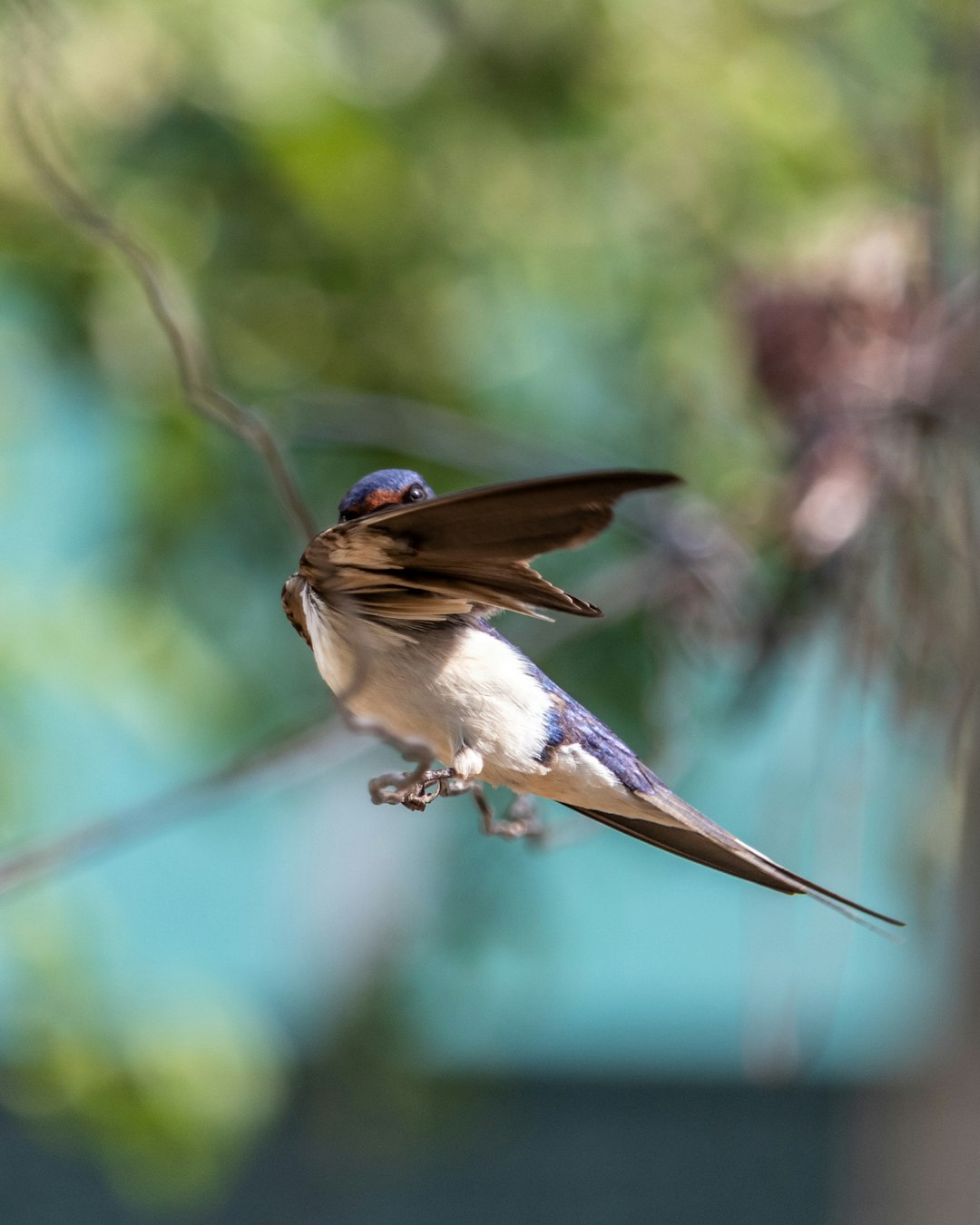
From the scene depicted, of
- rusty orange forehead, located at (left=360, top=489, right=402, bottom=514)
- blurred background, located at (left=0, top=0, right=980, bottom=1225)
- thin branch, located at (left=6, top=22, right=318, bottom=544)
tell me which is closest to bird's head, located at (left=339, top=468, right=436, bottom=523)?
rusty orange forehead, located at (left=360, top=489, right=402, bottom=514)

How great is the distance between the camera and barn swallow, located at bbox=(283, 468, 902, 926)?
2.22 feet

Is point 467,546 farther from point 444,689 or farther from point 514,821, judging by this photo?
point 514,821

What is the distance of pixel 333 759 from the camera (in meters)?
1.53

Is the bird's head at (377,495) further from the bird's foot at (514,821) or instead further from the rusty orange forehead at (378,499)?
the bird's foot at (514,821)

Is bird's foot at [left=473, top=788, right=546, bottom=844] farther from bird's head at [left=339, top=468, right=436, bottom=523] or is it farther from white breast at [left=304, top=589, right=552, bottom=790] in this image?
bird's head at [left=339, top=468, right=436, bottom=523]

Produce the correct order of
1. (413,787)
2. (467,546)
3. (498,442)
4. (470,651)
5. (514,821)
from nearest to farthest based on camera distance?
(467,546), (413,787), (470,651), (514,821), (498,442)

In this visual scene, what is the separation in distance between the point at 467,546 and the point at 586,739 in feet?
1.04

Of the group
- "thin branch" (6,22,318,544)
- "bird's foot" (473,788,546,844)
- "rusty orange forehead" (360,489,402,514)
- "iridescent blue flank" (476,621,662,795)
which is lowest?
"bird's foot" (473,788,546,844)

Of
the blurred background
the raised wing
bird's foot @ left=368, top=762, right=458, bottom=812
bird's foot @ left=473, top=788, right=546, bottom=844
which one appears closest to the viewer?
the raised wing

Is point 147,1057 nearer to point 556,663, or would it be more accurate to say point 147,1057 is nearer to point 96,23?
point 556,663

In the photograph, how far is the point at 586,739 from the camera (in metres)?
0.98

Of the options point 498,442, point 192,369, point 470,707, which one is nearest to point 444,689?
point 470,707

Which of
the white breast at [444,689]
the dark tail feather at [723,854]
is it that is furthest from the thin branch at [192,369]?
the dark tail feather at [723,854]

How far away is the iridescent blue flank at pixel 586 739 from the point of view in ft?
3.11
